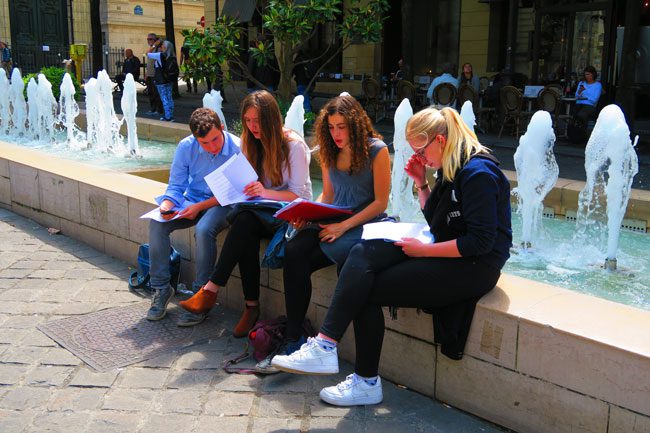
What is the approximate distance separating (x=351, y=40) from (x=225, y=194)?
7.22 meters

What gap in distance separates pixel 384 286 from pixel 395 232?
0.27 metres

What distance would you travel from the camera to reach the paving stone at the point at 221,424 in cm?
313

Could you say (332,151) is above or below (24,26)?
below

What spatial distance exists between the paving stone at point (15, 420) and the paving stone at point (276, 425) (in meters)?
0.99

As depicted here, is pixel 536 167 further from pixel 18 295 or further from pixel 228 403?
pixel 18 295

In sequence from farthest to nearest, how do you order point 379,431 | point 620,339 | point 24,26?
point 24,26
point 379,431
point 620,339

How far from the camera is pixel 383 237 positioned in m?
3.31

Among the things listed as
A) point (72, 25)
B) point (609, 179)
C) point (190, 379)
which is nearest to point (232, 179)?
point (190, 379)

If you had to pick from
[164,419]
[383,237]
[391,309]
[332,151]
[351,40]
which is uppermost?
[351,40]

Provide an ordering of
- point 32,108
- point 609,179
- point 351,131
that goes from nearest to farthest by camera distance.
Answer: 1. point 351,131
2. point 609,179
3. point 32,108

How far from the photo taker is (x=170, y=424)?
317cm

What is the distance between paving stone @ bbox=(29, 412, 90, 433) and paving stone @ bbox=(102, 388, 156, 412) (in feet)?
0.46

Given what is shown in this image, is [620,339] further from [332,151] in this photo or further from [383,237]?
[332,151]

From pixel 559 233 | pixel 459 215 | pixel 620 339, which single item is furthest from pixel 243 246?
pixel 559 233
